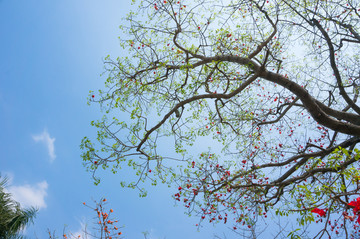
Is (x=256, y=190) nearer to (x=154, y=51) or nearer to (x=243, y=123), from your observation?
(x=243, y=123)

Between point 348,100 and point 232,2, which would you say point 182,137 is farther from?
point 348,100

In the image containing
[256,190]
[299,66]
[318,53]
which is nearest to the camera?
[256,190]

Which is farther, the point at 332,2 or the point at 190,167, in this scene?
the point at 332,2

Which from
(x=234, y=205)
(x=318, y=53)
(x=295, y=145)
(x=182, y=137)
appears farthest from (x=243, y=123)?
(x=318, y=53)

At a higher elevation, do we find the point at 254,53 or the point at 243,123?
the point at 254,53

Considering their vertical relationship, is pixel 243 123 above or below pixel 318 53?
below

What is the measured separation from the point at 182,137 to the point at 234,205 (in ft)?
5.83

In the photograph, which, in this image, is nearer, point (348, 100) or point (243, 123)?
point (348, 100)

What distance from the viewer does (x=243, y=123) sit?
6090 mm

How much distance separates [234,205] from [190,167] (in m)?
1.17

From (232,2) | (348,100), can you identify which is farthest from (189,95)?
(348,100)

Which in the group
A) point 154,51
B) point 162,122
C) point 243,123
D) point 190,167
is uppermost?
point 154,51

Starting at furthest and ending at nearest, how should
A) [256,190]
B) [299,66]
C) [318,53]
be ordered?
[299,66], [318,53], [256,190]

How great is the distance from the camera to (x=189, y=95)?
4812mm
